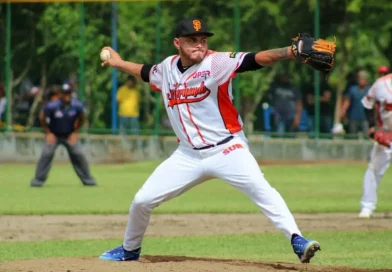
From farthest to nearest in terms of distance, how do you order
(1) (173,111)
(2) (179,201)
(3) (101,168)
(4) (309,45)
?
(3) (101,168) → (2) (179,201) → (1) (173,111) → (4) (309,45)

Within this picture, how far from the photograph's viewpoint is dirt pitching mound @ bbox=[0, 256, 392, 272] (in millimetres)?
8688

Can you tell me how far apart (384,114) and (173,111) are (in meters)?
6.42

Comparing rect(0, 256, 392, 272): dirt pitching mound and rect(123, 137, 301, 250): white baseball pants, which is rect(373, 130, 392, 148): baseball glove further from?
rect(123, 137, 301, 250): white baseball pants

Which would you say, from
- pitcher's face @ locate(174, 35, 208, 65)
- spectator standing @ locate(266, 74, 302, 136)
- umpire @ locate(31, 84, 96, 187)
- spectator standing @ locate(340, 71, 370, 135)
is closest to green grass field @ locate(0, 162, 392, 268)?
umpire @ locate(31, 84, 96, 187)

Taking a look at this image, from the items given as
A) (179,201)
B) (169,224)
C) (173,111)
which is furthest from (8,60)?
(173,111)

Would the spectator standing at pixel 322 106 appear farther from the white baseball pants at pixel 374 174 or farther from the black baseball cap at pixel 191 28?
the black baseball cap at pixel 191 28

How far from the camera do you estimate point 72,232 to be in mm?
13445

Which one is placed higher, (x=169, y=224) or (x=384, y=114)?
(x=384, y=114)

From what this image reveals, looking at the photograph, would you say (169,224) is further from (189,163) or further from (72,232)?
(189,163)

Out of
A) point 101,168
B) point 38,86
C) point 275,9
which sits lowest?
point 101,168

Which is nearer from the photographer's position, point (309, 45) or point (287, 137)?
point (309, 45)

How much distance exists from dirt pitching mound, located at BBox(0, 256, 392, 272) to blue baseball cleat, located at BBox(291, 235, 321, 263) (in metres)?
0.17

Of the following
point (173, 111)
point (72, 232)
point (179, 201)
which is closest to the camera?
point (173, 111)

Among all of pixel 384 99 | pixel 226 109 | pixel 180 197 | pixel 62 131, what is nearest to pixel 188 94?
pixel 226 109
